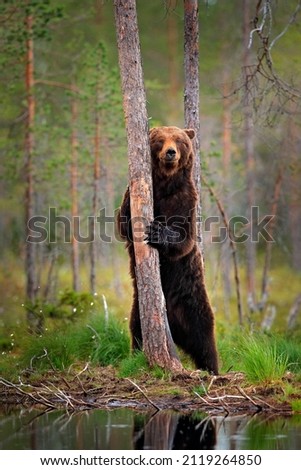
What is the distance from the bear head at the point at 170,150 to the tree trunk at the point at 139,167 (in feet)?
1.32

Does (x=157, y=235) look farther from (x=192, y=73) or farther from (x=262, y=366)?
(x=192, y=73)

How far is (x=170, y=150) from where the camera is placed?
10484 millimetres

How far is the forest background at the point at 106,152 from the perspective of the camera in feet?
62.7

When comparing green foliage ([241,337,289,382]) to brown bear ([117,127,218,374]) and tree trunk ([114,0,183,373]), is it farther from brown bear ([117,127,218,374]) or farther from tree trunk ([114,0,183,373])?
brown bear ([117,127,218,374])

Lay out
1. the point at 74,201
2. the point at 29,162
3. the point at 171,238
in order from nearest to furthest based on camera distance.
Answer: the point at 171,238 → the point at 29,162 → the point at 74,201

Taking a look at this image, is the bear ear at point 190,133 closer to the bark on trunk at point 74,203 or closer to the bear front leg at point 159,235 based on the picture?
the bear front leg at point 159,235

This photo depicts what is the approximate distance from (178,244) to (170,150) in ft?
3.75

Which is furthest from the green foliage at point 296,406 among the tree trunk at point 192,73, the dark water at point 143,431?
the tree trunk at point 192,73

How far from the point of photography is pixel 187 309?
11.3 meters

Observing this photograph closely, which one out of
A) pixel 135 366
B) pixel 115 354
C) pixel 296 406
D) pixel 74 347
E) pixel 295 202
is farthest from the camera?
pixel 295 202

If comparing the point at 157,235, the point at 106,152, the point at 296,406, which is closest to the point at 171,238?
the point at 157,235

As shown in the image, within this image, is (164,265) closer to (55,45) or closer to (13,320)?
(13,320)

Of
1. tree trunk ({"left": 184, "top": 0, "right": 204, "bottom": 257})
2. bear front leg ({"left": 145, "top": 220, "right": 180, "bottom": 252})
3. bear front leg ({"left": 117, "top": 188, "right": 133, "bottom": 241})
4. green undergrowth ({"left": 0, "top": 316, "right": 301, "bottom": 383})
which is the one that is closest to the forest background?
green undergrowth ({"left": 0, "top": 316, "right": 301, "bottom": 383})

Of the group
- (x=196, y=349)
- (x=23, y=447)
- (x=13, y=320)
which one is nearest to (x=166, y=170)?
(x=196, y=349)
